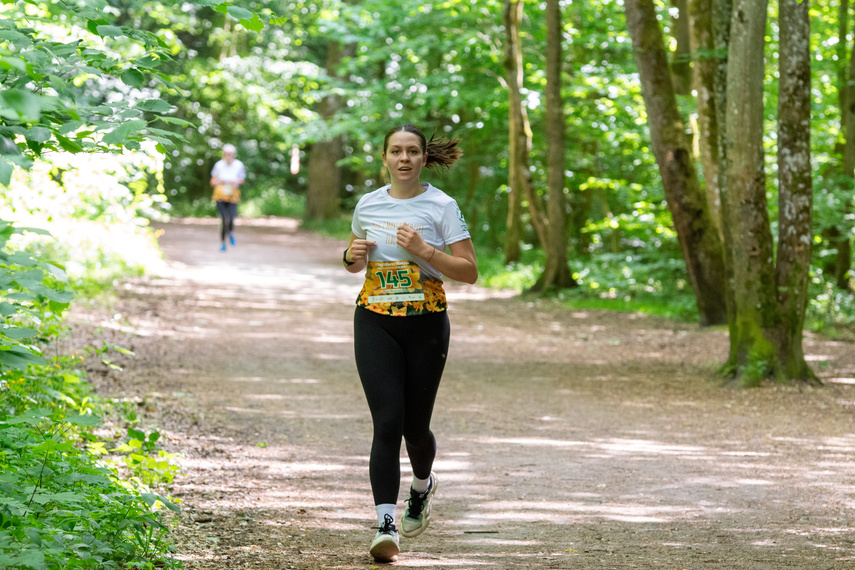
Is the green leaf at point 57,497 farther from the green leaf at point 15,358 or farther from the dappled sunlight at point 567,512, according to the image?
the dappled sunlight at point 567,512

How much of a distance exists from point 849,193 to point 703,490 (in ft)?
32.0

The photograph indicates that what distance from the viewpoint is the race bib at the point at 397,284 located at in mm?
4289

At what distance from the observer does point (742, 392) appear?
354 inches

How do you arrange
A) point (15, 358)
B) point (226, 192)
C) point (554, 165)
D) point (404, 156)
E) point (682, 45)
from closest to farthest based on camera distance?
point (15, 358), point (404, 156), point (682, 45), point (554, 165), point (226, 192)

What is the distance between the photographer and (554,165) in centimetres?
1688

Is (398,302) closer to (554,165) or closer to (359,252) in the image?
(359,252)

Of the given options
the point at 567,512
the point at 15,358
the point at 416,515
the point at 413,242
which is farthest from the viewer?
the point at 567,512

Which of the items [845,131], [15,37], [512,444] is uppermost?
[845,131]

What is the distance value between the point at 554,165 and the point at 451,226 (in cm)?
1290

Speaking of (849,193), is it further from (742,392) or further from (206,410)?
(206,410)

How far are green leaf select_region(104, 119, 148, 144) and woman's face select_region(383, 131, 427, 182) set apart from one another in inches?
58.5

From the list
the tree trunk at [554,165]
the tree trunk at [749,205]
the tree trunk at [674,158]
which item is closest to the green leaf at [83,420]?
the tree trunk at [749,205]

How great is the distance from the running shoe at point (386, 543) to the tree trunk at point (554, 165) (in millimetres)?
13099

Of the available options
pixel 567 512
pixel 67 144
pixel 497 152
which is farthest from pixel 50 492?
pixel 497 152
